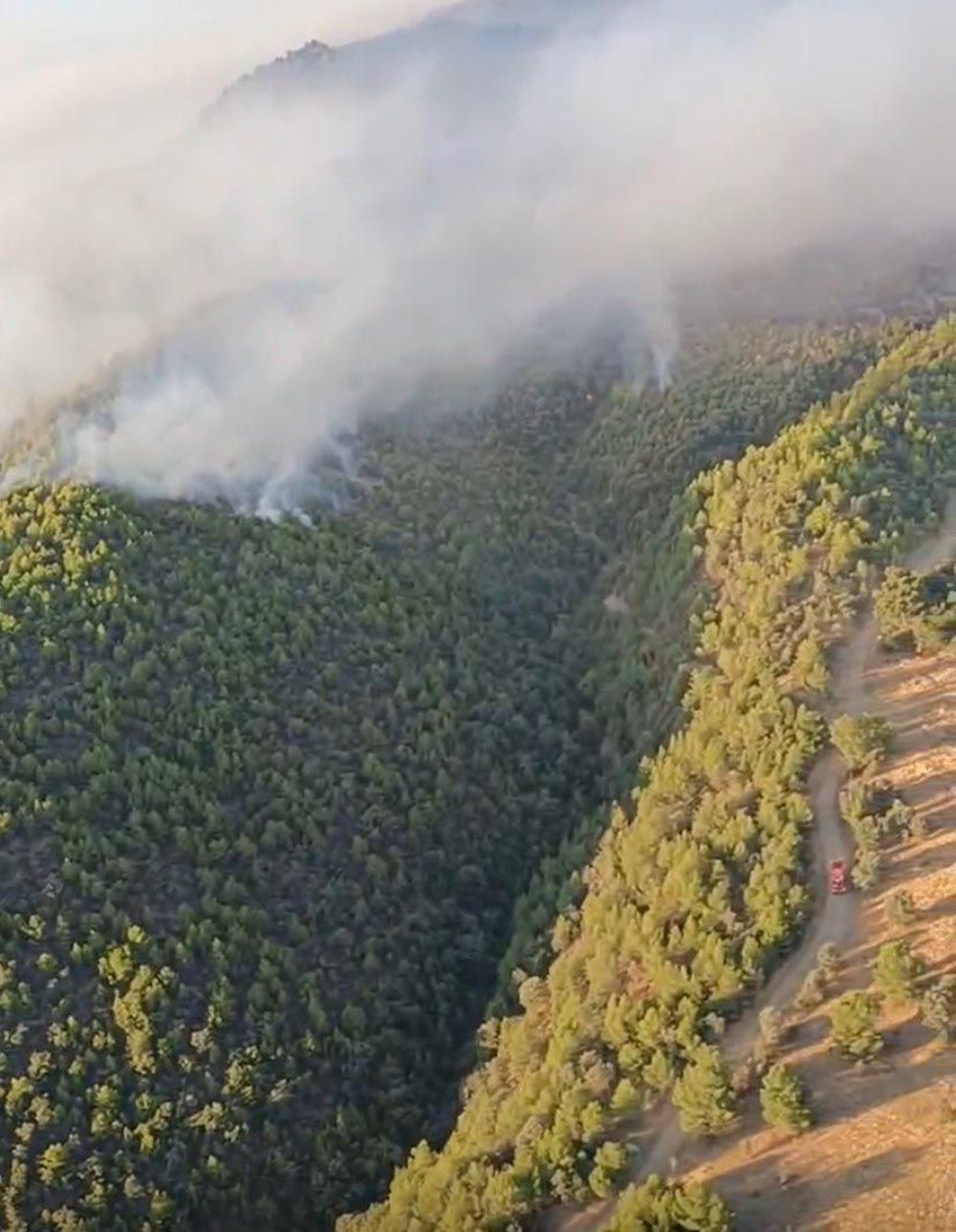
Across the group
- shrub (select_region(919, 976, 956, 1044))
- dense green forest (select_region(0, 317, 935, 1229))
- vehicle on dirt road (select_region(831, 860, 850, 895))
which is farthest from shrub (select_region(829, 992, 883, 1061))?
vehicle on dirt road (select_region(831, 860, 850, 895))

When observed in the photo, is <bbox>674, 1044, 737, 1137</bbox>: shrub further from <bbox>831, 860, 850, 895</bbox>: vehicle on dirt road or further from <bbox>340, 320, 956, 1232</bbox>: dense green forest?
<bbox>831, 860, 850, 895</bbox>: vehicle on dirt road

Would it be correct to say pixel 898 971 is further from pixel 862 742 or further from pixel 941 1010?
pixel 862 742

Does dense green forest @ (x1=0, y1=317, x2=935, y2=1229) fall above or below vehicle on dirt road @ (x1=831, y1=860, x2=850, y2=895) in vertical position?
above

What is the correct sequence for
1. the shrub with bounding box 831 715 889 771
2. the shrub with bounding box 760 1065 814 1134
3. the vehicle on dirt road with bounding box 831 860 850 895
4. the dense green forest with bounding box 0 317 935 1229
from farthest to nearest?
1. the shrub with bounding box 831 715 889 771
2. the dense green forest with bounding box 0 317 935 1229
3. the vehicle on dirt road with bounding box 831 860 850 895
4. the shrub with bounding box 760 1065 814 1134

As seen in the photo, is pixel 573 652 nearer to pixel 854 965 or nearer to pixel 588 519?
pixel 588 519

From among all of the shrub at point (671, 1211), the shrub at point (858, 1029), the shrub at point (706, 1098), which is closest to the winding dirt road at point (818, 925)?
the shrub at point (706, 1098)

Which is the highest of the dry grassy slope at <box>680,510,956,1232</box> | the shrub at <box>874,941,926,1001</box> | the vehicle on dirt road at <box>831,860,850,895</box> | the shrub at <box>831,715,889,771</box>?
the shrub at <box>831,715,889,771</box>
